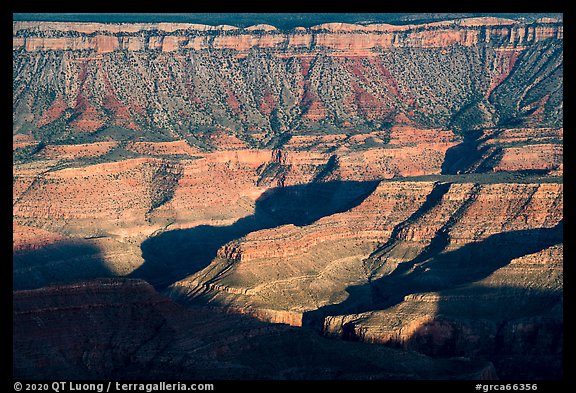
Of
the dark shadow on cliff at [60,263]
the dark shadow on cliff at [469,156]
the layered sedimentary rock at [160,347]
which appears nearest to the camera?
the layered sedimentary rock at [160,347]

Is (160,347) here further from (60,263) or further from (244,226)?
(244,226)

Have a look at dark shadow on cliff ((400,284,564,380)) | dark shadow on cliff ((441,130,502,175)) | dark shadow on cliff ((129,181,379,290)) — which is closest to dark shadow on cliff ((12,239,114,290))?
dark shadow on cliff ((129,181,379,290))

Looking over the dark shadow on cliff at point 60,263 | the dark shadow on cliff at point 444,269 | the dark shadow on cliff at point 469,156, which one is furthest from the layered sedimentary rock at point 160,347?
the dark shadow on cliff at point 469,156

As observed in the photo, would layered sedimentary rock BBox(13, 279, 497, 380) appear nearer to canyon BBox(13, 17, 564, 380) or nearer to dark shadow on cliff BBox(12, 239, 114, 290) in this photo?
canyon BBox(13, 17, 564, 380)

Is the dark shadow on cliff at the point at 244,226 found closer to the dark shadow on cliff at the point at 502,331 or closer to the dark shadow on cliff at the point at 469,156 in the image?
the dark shadow on cliff at the point at 469,156

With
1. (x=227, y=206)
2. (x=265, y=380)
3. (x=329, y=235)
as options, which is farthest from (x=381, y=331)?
(x=227, y=206)

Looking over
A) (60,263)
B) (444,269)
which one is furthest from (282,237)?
(60,263)
